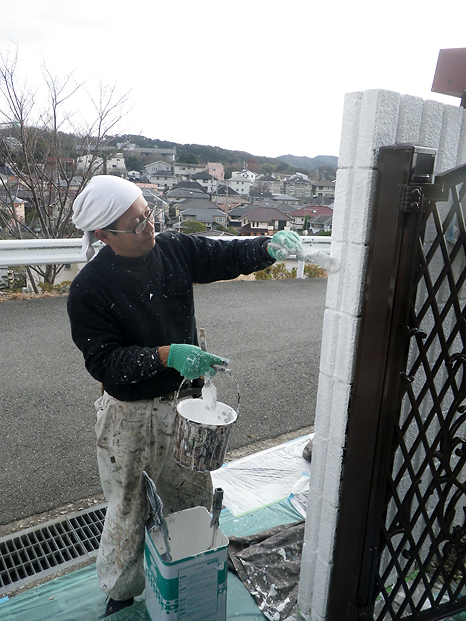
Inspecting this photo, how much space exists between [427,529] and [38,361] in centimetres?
405

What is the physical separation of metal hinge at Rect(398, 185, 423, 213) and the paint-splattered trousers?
1.40 m

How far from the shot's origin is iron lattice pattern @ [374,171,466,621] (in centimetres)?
172

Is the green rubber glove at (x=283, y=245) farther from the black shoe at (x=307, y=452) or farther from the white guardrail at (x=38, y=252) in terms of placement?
the white guardrail at (x=38, y=252)

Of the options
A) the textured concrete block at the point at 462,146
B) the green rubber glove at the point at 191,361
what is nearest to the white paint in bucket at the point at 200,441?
the green rubber glove at the point at 191,361

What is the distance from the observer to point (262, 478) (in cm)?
329

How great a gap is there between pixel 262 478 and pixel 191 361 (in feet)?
5.69

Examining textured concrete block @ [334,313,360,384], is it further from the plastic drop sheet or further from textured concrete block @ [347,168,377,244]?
the plastic drop sheet

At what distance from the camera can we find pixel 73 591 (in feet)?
7.71

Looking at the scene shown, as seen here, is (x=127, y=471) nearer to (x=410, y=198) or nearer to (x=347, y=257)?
(x=347, y=257)

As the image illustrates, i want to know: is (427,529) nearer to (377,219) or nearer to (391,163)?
(377,219)

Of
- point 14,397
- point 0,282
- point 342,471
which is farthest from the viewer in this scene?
point 0,282

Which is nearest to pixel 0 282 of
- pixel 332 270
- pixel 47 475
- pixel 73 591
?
pixel 47 475

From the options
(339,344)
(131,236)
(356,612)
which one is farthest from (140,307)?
(356,612)

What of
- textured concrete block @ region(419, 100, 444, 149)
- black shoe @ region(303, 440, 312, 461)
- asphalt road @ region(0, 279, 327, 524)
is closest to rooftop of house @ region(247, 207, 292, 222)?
asphalt road @ region(0, 279, 327, 524)
